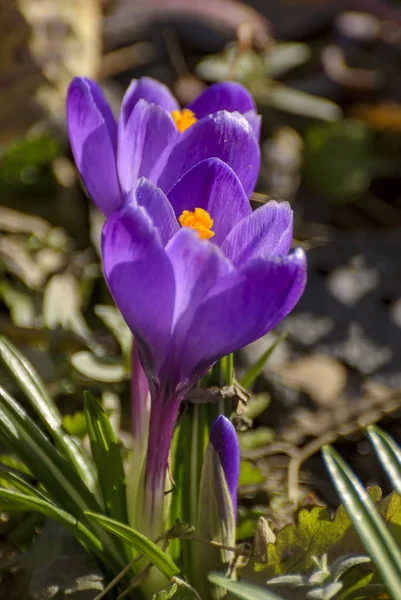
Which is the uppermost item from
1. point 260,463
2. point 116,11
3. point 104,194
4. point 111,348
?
point 116,11

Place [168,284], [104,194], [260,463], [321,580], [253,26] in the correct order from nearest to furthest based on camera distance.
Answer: [168,284] → [321,580] → [104,194] → [260,463] → [253,26]

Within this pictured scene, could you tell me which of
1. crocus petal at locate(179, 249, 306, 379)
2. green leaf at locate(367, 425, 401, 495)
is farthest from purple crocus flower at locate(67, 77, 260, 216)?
green leaf at locate(367, 425, 401, 495)

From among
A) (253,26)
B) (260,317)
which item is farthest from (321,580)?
(253,26)

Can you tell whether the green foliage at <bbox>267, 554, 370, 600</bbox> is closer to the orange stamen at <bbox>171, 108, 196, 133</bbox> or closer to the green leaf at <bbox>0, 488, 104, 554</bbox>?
the green leaf at <bbox>0, 488, 104, 554</bbox>

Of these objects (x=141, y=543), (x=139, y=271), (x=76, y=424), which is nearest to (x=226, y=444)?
(x=141, y=543)

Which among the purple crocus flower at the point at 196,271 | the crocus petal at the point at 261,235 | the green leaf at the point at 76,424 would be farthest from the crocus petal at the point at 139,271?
the green leaf at the point at 76,424

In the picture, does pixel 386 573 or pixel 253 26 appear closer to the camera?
pixel 386 573

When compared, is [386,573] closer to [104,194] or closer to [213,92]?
[104,194]

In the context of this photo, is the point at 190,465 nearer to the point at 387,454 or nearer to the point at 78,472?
the point at 78,472
